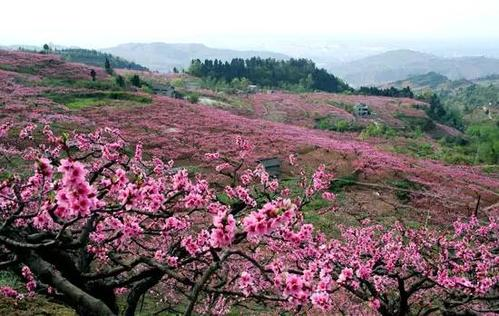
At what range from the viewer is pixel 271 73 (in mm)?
114688

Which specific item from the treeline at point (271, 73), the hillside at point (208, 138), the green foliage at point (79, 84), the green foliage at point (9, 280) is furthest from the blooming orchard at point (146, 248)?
the treeline at point (271, 73)

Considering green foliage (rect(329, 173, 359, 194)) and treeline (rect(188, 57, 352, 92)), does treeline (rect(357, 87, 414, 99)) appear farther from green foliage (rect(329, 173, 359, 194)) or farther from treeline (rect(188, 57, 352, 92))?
green foliage (rect(329, 173, 359, 194))

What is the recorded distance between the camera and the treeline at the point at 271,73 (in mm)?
106438


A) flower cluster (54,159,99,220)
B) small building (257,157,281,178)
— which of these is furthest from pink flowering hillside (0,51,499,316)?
small building (257,157,281,178)

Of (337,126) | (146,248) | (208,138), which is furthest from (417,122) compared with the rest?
(146,248)

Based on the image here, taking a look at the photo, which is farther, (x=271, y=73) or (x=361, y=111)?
(x=271, y=73)

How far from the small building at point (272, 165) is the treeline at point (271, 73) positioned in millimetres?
73821

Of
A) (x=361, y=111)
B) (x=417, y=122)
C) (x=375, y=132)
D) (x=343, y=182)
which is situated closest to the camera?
(x=343, y=182)

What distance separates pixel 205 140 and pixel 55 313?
25.0 metres

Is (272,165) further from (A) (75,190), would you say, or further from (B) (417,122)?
(B) (417,122)

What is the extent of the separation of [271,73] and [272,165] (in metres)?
89.6

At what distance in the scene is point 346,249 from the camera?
1152 cm

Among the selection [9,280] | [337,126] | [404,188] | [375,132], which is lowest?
[337,126]

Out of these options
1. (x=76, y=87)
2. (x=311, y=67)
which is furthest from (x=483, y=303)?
(x=311, y=67)
